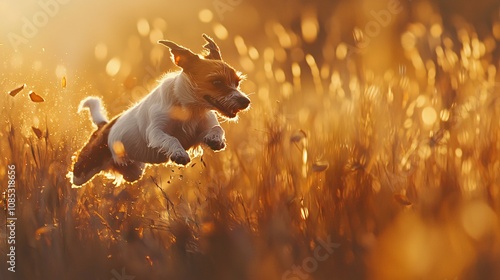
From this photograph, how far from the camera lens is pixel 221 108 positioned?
19.3ft

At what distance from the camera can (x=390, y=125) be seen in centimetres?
637

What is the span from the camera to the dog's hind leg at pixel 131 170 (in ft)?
20.8

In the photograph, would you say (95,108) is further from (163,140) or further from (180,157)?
(180,157)

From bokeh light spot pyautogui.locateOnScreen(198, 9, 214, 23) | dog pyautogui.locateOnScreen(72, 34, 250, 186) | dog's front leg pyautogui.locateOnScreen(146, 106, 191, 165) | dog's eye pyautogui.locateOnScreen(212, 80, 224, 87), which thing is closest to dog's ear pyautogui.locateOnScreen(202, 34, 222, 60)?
dog pyautogui.locateOnScreen(72, 34, 250, 186)

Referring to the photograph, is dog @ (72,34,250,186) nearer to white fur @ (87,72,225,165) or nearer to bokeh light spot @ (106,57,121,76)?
white fur @ (87,72,225,165)

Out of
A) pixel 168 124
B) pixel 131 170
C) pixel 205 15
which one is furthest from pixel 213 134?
pixel 205 15

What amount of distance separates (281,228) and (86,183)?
1698 millimetres

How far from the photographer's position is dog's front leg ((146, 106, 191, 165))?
18.6 feet

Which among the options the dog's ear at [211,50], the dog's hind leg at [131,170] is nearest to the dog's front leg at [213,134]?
the dog's ear at [211,50]

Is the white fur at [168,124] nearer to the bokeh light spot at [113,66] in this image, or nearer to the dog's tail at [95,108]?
the dog's tail at [95,108]

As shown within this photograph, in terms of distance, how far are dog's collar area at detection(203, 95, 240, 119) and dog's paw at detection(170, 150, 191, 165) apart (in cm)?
42

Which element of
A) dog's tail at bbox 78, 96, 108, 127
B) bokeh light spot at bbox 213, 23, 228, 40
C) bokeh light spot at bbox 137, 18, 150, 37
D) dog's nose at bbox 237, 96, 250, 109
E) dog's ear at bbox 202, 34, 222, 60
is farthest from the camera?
bokeh light spot at bbox 137, 18, 150, 37

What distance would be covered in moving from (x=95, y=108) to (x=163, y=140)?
1.24 m

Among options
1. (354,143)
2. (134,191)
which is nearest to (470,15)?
(354,143)
